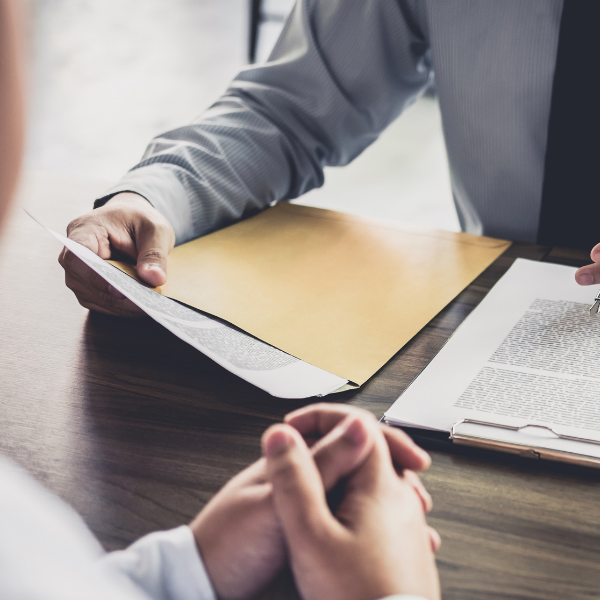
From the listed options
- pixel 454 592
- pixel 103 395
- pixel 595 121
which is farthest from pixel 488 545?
pixel 595 121

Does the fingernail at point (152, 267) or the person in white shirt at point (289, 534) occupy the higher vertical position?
the person in white shirt at point (289, 534)

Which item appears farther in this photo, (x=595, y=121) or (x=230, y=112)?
(x=230, y=112)

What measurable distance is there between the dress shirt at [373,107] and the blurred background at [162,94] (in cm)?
200

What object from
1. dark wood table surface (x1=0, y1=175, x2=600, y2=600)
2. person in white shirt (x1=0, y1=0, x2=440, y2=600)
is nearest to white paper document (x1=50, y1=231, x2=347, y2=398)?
dark wood table surface (x1=0, y1=175, x2=600, y2=600)

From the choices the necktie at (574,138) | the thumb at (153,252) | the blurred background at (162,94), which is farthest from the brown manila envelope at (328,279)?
the blurred background at (162,94)

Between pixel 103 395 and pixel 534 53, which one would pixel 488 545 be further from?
pixel 534 53

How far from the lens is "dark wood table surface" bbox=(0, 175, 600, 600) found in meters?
0.37

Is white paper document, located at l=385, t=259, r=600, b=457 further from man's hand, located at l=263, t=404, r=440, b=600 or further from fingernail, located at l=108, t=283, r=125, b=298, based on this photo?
fingernail, located at l=108, t=283, r=125, b=298

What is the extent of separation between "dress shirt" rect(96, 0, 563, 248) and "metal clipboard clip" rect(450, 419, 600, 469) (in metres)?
0.48

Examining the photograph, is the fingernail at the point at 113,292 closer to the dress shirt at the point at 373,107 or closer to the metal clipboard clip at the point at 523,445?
the dress shirt at the point at 373,107

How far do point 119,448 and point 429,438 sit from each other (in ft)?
0.70

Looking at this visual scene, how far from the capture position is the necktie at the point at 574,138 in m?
0.86

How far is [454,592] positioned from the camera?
0.34m

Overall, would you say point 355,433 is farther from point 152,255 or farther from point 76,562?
point 152,255
